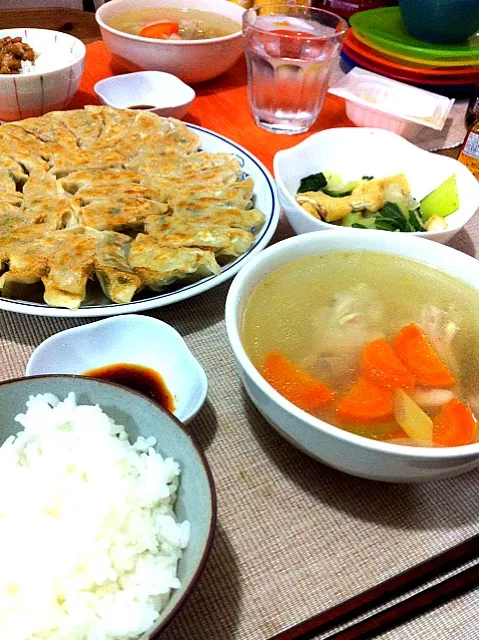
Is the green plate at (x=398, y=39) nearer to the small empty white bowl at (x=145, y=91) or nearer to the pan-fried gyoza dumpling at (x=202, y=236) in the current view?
the small empty white bowl at (x=145, y=91)

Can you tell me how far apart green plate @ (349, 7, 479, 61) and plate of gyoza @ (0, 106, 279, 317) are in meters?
1.07

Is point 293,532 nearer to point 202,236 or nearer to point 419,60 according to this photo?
point 202,236

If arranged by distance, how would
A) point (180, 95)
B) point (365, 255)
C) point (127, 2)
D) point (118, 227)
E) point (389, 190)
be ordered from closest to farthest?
point (365, 255) < point (118, 227) < point (389, 190) < point (180, 95) < point (127, 2)

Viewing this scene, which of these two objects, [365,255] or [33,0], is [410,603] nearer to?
[365,255]

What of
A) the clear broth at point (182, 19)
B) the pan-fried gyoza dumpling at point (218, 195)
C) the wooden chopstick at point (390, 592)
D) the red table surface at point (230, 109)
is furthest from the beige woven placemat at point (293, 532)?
the clear broth at point (182, 19)

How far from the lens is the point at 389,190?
168 centimetres

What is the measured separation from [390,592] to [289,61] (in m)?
1.80

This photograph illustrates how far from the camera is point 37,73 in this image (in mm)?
1878

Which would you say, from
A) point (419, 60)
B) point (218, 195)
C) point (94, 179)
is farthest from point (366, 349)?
point (419, 60)

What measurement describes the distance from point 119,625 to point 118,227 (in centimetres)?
102

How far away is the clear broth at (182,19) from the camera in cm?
255

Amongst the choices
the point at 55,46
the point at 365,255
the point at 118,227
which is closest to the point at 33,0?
the point at 55,46

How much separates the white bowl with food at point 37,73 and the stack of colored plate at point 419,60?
124cm

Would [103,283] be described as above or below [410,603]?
above
